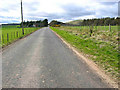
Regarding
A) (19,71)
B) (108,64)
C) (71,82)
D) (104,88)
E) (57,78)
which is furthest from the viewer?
(108,64)

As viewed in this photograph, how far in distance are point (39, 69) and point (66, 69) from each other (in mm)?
1258

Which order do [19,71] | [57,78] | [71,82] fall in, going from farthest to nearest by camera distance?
[19,71] < [57,78] < [71,82]

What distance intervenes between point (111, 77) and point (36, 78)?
2.91 m

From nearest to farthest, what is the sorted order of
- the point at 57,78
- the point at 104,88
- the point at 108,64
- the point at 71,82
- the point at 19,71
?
1. the point at 104,88
2. the point at 71,82
3. the point at 57,78
4. the point at 19,71
5. the point at 108,64

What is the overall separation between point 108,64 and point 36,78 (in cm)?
370

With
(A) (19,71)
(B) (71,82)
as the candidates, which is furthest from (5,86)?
(B) (71,82)

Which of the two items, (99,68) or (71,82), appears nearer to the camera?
(71,82)

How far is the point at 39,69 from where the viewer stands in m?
5.79

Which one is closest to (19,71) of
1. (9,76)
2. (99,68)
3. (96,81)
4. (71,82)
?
(9,76)

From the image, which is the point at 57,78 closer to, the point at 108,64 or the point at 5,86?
the point at 5,86

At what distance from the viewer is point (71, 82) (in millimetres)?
4402

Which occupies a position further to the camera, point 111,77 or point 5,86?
point 111,77

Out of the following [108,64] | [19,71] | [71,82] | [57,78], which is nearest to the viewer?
[71,82]

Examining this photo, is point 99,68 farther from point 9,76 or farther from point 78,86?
point 9,76
